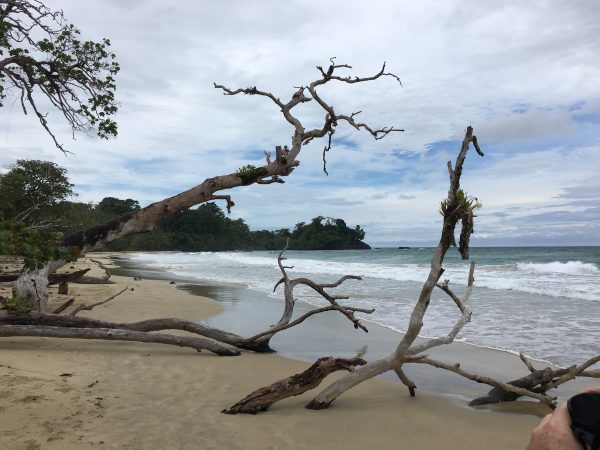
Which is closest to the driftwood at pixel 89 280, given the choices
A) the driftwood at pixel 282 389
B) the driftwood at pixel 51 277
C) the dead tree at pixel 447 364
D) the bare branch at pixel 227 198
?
the driftwood at pixel 51 277

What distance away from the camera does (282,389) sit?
4.57 meters

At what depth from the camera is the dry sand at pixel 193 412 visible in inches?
153

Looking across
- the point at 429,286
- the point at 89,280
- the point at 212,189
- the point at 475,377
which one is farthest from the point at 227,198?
the point at 89,280

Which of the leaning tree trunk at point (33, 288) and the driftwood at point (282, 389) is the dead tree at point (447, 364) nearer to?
the driftwood at point (282, 389)

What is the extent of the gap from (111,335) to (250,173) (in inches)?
127

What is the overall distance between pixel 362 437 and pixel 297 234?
361ft

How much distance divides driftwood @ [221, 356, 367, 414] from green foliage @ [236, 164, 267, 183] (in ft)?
13.0

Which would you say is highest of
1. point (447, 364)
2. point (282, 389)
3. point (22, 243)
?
point (22, 243)

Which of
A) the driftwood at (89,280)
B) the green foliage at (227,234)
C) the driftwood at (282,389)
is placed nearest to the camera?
the driftwood at (282,389)

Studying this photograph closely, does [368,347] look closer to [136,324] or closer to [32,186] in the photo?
[136,324]

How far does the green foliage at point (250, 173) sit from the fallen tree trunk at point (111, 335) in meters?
2.62

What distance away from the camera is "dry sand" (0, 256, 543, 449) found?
389 centimetres

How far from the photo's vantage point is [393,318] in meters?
11.2

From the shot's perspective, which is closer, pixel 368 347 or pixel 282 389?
pixel 282 389
